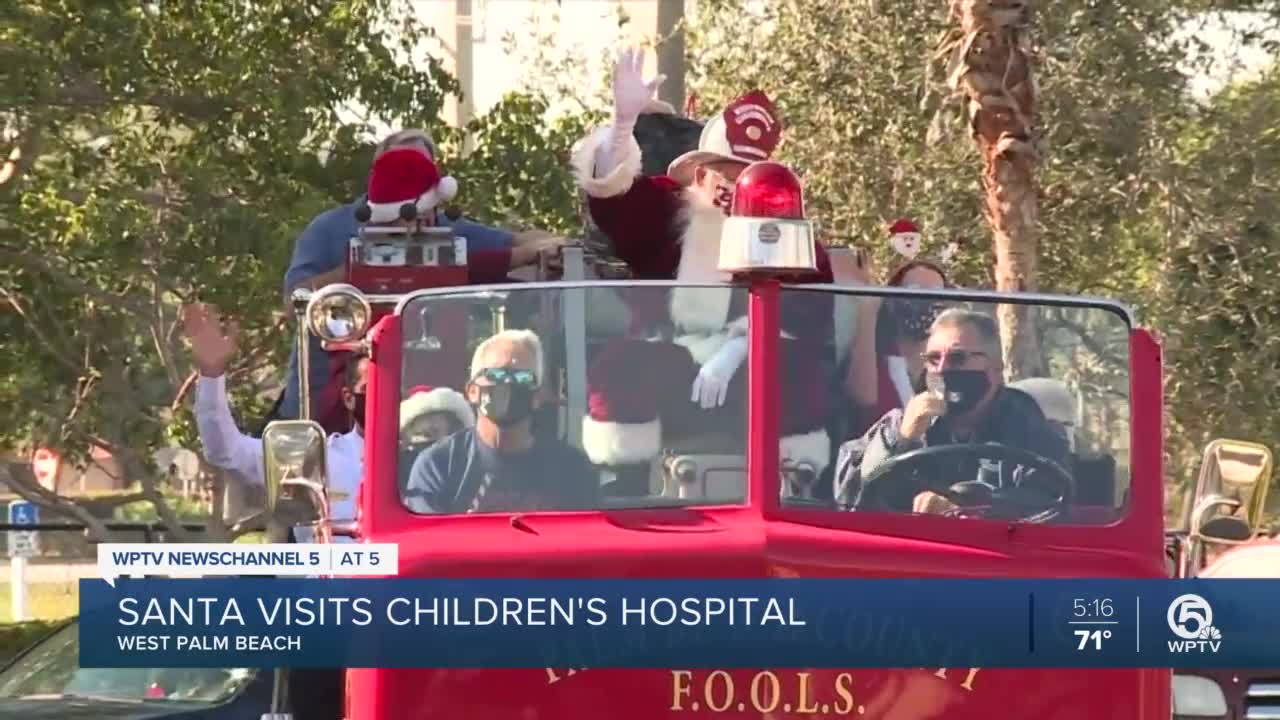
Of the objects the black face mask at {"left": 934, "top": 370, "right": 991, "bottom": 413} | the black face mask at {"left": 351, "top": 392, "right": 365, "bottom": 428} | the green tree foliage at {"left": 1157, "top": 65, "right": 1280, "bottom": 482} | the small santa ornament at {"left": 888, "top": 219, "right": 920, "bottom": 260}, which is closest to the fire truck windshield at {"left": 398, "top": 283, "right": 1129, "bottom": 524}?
the black face mask at {"left": 934, "top": 370, "right": 991, "bottom": 413}

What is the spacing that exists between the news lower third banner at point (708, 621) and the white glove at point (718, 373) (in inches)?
19.4

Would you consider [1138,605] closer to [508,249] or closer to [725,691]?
[725,691]

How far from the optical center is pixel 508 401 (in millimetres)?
5234

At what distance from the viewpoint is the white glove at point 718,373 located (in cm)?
508

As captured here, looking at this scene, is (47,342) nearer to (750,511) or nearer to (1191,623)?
(750,511)

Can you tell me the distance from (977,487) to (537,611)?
3.77 ft

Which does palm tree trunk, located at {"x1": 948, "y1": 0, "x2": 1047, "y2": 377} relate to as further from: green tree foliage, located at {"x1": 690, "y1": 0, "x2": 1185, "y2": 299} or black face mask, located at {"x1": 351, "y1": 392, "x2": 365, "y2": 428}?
black face mask, located at {"x1": 351, "y1": 392, "x2": 365, "y2": 428}

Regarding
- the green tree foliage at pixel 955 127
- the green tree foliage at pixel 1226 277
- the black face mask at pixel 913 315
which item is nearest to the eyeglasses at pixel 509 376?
the black face mask at pixel 913 315

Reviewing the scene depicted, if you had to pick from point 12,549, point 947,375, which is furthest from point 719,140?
point 12,549

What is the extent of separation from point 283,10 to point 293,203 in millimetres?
1208

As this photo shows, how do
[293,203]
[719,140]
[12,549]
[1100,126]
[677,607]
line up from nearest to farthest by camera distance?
[677,607] → [719,140] → [293,203] → [1100,126] → [12,549]

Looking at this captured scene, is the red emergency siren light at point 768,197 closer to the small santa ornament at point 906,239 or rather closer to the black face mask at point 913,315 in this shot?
the black face mask at point 913,315

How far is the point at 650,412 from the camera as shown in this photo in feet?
17.0

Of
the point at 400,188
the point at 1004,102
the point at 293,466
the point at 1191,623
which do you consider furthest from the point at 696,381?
the point at 1004,102
